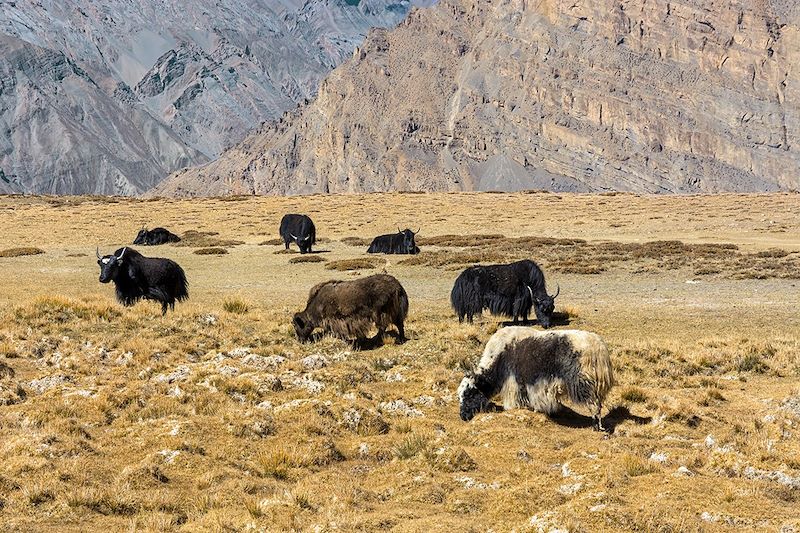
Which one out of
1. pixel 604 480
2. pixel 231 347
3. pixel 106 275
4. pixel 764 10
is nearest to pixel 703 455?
pixel 604 480

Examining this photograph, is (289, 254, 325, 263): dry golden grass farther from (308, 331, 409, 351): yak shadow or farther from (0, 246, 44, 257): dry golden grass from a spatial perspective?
(308, 331, 409, 351): yak shadow

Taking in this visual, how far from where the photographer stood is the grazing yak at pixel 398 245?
33812mm

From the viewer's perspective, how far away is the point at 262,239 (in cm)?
4231

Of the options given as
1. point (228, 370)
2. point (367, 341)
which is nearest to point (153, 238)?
point (367, 341)

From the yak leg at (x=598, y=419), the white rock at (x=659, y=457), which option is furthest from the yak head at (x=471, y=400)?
the white rock at (x=659, y=457)

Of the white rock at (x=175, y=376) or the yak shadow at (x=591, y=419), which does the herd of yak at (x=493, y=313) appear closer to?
the yak shadow at (x=591, y=419)

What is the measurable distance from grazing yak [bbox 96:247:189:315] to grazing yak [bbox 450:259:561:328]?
7340 mm

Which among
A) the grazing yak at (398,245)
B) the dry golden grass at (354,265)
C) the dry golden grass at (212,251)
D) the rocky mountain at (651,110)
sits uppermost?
the rocky mountain at (651,110)

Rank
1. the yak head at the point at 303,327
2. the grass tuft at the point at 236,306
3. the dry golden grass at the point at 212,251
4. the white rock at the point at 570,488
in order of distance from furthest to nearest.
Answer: the dry golden grass at the point at 212,251
the grass tuft at the point at 236,306
the yak head at the point at 303,327
the white rock at the point at 570,488

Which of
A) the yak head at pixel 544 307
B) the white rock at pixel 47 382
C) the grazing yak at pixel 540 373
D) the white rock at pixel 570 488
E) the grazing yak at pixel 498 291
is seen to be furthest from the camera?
the grazing yak at pixel 498 291

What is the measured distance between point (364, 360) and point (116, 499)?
5.65 metres

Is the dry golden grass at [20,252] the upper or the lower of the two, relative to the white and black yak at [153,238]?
lower

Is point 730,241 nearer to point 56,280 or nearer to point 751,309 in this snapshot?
point 751,309

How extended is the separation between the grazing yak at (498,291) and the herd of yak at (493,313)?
2 centimetres
